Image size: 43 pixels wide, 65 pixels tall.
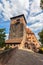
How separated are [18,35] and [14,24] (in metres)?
7.55

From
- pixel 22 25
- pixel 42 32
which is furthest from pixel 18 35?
pixel 42 32

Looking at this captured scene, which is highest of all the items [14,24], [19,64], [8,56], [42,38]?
[14,24]

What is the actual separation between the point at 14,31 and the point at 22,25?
18.2ft

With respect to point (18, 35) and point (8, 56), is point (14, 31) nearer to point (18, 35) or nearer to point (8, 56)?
point (18, 35)

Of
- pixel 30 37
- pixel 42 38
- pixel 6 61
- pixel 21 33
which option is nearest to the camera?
pixel 6 61

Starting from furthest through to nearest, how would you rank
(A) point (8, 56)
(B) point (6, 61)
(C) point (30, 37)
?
(C) point (30, 37), (A) point (8, 56), (B) point (6, 61)

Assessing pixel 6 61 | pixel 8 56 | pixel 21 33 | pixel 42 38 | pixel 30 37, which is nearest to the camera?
pixel 6 61

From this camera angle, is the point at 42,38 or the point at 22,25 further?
the point at 22,25

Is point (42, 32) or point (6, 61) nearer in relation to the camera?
point (6, 61)

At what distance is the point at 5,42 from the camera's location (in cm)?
5750

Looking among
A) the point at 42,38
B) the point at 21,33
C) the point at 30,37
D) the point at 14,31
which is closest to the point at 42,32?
the point at 42,38

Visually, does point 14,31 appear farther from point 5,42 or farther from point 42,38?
point 42,38

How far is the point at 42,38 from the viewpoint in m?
55.2

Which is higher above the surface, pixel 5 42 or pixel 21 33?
pixel 21 33
